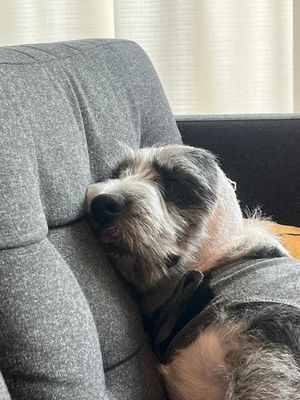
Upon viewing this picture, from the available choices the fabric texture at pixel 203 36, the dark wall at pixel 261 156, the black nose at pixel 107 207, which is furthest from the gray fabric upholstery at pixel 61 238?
the fabric texture at pixel 203 36

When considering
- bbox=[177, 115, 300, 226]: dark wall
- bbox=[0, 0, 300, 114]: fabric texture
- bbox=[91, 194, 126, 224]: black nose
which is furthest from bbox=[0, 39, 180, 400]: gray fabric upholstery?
bbox=[0, 0, 300, 114]: fabric texture

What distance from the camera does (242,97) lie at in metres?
2.42

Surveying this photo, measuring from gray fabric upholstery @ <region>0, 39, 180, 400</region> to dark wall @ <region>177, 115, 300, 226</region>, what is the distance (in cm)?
48

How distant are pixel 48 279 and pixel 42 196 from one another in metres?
0.19

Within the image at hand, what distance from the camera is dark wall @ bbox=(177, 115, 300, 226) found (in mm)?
2020

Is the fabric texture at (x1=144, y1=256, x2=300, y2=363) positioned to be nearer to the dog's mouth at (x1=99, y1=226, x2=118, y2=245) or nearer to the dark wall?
the dog's mouth at (x1=99, y1=226, x2=118, y2=245)

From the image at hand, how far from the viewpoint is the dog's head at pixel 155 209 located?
4.18 ft

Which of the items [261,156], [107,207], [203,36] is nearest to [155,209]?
[107,207]

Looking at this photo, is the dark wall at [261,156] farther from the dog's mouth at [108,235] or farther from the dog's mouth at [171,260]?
the dog's mouth at [108,235]

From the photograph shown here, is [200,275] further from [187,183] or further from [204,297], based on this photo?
[187,183]

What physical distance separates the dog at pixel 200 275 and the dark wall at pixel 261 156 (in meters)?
0.53

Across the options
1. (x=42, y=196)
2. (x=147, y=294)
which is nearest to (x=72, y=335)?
(x=42, y=196)

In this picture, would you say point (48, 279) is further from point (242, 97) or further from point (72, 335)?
point (242, 97)

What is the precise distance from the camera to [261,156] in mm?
2025
